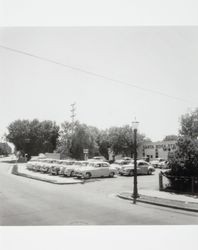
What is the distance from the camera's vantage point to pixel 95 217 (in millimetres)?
10570

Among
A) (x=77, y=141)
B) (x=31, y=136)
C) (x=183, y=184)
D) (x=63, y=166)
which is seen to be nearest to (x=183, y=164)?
(x=183, y=184)

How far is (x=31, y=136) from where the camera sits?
58438 mm

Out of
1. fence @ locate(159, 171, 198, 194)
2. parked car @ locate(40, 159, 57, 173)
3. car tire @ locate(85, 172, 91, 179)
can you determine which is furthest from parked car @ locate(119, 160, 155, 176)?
fence @ locate(159, 171, 198, 194)

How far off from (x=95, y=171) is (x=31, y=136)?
37.0 meters

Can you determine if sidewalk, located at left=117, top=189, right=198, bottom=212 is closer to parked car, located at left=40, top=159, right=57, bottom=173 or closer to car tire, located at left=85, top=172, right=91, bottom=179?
car tire, located at left=85, top=172, right=91, bottom=179

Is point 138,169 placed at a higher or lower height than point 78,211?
higher

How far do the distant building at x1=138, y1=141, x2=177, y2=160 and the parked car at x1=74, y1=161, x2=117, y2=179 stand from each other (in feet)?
119

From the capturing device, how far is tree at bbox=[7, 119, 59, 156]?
187ft

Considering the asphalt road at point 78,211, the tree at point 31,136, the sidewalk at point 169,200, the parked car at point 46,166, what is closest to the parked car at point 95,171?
the parked car at point 46,166

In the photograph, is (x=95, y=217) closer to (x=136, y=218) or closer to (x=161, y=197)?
(x=136, y=218)

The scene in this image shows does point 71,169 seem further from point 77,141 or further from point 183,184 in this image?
point 77,141

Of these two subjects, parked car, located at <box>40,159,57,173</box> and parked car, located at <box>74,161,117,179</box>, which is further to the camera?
parked car, located at <box>40,159,57,173</box>

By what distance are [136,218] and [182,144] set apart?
7286mm

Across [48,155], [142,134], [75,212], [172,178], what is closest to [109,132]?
[142,134]
